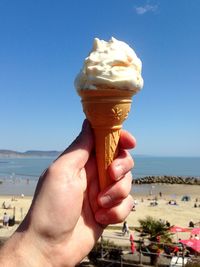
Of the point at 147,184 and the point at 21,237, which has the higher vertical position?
the point at 21,237

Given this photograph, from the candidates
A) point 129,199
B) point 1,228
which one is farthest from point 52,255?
point 1,228

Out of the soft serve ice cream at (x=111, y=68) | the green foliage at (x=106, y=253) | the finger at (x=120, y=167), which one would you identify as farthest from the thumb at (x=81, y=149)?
the green foliage at (x=106, y=253)

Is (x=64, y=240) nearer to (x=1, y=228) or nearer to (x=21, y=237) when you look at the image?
(x=21, y=237)

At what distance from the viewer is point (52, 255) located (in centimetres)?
251

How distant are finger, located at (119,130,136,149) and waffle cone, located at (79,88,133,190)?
0.06 meters

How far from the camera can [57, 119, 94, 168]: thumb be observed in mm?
2756

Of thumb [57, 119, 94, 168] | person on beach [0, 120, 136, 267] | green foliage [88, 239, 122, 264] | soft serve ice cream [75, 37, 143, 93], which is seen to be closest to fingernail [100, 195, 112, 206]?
person on beach [0, 120, 136, 267]

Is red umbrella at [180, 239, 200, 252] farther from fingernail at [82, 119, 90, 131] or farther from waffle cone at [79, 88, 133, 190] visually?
fingernail at [82, 119, 90, 131]

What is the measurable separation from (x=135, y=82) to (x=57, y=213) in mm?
1152

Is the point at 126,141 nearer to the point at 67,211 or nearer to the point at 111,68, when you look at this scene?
the point at 111,68

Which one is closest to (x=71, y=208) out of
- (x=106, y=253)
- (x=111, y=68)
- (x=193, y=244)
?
(x=111, y=68)

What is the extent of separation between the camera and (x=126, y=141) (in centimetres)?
319

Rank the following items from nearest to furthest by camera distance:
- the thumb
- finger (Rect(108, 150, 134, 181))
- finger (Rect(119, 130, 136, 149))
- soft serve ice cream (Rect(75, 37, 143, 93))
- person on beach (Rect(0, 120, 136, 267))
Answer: person on beach (Rect(0, 120, 136, 267)) < the thumb < soft serve ice cream (Rect(75, 37, 143, 93)) < finger (Rect(108, 150, 134, 181)) < finger (Rect(119, 130, 136, 149))

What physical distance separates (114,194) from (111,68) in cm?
97
